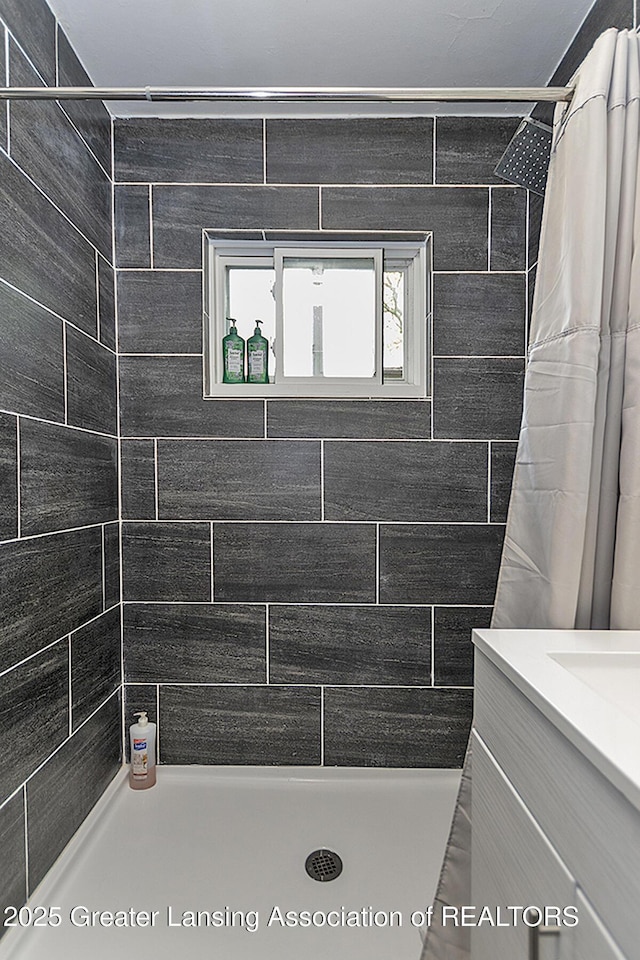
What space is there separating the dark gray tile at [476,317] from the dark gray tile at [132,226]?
95 cm

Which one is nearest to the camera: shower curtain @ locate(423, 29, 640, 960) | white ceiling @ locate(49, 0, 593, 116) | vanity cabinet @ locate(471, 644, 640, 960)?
vanity cabinet @ locate(471, 644, 640, 960)

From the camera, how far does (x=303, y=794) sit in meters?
1.97

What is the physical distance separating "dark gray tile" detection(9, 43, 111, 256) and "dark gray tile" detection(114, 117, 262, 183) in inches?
6.4

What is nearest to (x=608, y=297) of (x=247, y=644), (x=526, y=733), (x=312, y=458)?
(x=526, y=733)

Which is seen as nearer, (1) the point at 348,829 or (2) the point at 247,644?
(1) the point at 348,829

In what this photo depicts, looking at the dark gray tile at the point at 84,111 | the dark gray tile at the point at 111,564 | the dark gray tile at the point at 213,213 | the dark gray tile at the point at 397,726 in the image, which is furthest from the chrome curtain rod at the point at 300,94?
the dark gray tile at the point at 397,726

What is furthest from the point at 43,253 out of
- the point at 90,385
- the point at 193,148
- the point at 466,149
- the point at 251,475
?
the point at 466,149

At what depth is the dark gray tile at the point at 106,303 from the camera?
192cm

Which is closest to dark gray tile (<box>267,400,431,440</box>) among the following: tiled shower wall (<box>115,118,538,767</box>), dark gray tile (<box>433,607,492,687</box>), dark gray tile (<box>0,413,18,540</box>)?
tiled shower wall (<box>115,118,538,767</box>)

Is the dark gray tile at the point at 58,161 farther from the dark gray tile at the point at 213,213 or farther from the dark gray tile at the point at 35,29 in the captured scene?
the dark gray tile at the point at 213,213

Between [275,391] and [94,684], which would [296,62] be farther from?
[94,684]

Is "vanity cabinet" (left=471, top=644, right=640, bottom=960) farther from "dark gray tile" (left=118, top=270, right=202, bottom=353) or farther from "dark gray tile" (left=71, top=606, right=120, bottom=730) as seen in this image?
"dark gray tile" (left=118, top=270, right=202, bottom=353)

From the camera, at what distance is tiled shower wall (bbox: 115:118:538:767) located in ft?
6.61

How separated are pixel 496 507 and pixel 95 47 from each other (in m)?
1.79
